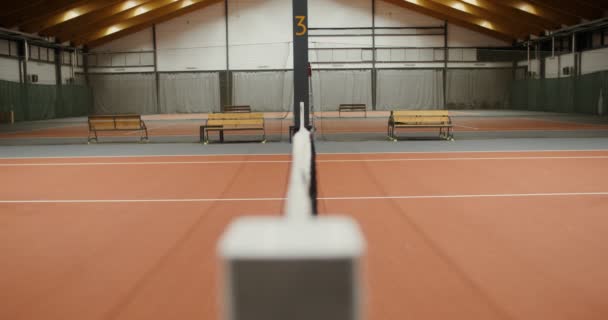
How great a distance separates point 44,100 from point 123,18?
6.47m

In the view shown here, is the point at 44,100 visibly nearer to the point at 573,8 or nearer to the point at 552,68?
the point at 573,8

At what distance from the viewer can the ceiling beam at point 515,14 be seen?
32147 mm

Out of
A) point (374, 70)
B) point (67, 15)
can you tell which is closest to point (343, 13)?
point (374, 70)

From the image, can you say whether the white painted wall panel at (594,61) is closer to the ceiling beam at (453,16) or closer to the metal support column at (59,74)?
the ceiling beam at (453,16)

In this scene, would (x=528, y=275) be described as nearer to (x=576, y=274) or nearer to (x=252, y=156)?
(x=576, y=274)

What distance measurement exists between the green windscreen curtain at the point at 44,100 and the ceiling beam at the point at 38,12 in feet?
9.38

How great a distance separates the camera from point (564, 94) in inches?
1267

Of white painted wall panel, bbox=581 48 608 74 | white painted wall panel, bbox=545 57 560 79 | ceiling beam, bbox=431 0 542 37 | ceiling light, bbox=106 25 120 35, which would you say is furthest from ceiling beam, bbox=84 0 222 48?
white painted wall panel, bbox=581 48 608 74

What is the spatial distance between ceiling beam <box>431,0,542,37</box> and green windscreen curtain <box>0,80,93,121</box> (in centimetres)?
2232

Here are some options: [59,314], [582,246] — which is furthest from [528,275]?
[59,314]

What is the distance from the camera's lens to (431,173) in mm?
9664

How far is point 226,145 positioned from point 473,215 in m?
9.32

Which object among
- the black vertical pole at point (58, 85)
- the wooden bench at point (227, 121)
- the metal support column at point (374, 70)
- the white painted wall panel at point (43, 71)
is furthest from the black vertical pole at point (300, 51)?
the black vertical pole at point (58, 85)

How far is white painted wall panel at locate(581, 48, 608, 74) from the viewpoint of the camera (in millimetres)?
29719
